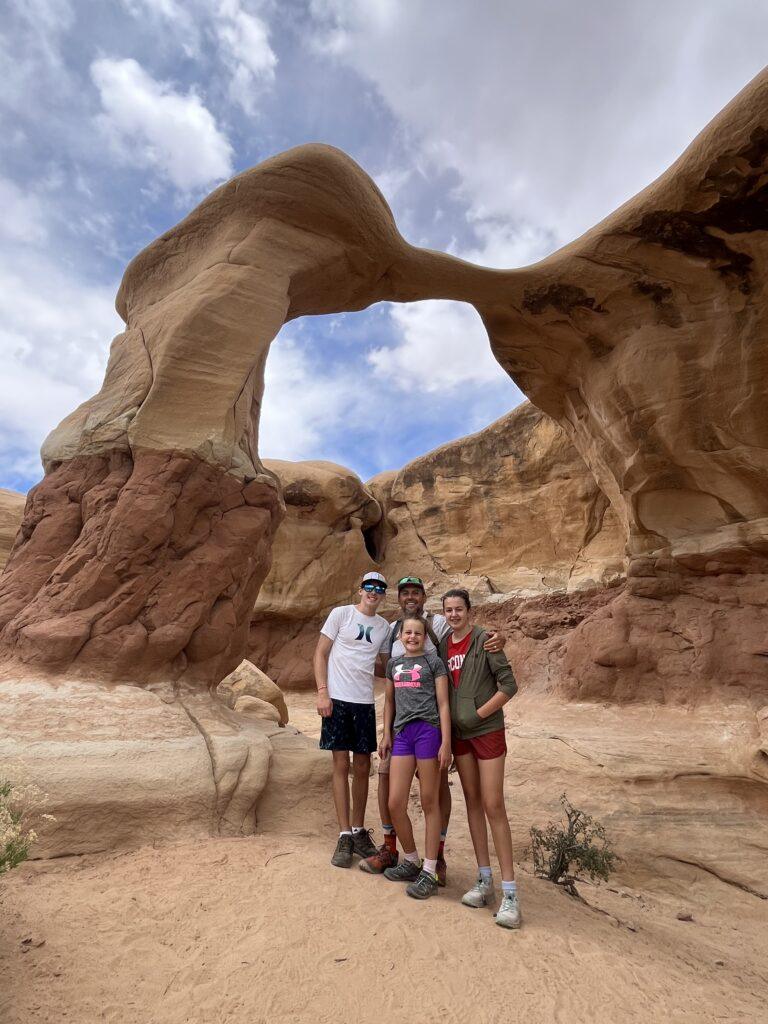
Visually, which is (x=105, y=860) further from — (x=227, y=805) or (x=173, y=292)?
(x=173, y=292)

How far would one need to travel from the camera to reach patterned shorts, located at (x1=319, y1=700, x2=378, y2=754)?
393 centimetres

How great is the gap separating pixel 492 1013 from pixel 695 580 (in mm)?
6572

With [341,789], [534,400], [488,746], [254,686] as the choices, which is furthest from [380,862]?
[534,400]

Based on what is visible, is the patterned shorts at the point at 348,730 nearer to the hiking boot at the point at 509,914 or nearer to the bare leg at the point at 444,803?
the bare leg at the point at 444,803

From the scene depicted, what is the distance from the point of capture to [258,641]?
571 inches

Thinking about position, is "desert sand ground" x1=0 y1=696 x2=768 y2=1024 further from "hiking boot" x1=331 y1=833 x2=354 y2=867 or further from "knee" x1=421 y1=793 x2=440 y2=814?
"knee" x1=421 y1=793 x2=440 y2=814

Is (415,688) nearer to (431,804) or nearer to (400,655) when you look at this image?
(400,655)

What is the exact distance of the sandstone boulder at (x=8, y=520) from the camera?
1428cm

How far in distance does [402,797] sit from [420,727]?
383 millimetres

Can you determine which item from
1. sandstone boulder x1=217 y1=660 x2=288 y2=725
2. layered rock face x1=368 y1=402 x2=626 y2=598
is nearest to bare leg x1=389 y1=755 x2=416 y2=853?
sandstone boulder x1=217 y1=660 x2=288 y2=725

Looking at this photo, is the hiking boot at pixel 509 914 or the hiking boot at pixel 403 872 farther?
the hiking boot at pixel 403 872

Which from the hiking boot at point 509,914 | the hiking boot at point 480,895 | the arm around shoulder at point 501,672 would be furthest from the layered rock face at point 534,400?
the arm around shoulder at point 501,672

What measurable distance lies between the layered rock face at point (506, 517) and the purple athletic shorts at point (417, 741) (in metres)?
7.40

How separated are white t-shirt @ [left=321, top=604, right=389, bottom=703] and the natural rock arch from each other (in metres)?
1.55
